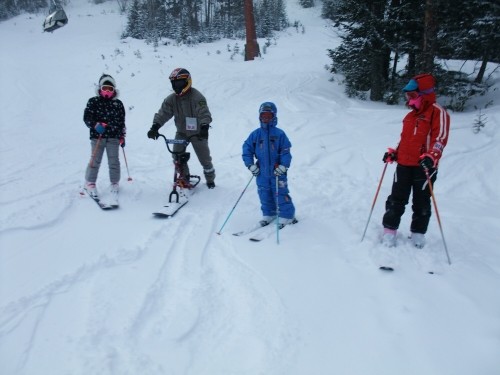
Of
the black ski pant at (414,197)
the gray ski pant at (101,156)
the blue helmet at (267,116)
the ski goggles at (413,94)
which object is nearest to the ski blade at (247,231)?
the blue helmet at (267,116)

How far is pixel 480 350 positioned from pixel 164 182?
6.05 metres

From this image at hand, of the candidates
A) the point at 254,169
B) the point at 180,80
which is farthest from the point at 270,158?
the point at 180,80

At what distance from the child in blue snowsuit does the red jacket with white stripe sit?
1605 mm

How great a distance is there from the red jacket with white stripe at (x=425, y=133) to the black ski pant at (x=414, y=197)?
0.48 feet

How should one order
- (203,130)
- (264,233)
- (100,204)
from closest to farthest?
1. (264,233)
2. (100,204)
3. (203,130)

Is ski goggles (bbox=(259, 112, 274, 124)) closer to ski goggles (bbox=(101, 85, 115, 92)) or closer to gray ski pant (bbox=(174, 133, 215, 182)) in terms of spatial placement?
gray ski pant (bbox=(174, 133, 215, 182))

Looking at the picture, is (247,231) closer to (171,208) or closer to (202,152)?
(171,208)

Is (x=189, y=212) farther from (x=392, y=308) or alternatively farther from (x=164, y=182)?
(x=392, y=308)

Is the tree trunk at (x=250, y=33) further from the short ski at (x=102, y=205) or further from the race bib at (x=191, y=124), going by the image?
the short ski at (x=102, y=205)

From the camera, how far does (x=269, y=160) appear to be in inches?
214

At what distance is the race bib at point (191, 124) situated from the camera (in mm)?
6772

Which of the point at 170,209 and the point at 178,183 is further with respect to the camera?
the point at 178,183

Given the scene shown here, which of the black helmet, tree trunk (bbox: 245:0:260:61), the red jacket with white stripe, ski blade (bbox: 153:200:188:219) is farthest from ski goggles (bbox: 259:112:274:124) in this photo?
tree trunk (bbox: 245:0:260:61)

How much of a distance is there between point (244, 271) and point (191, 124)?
351 centimetres
